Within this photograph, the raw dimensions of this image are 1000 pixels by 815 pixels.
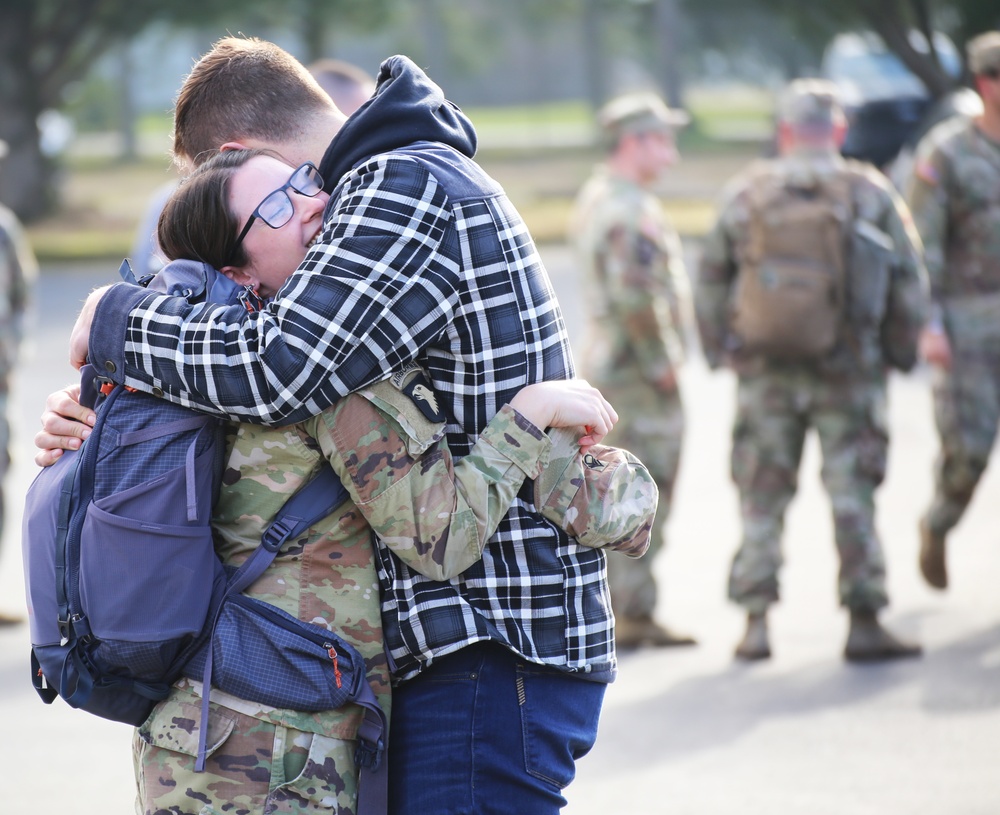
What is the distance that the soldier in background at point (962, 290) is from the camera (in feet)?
20.0

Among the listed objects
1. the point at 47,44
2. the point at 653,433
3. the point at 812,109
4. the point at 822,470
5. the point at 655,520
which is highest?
the point at 47,44

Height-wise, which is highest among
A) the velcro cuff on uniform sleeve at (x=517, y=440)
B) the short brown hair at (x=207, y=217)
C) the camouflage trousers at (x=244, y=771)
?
the short brown hair at (x=207, y=217)

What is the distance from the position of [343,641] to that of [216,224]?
0.68m

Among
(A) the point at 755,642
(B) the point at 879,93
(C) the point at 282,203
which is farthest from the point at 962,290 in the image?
(B) the point at 879,93

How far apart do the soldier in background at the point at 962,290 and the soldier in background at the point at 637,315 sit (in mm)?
1188

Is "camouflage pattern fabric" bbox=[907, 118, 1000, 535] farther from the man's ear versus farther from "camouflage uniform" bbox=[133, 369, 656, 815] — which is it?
the man's ear

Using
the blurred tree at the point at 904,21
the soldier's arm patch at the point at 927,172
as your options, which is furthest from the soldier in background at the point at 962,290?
the blurred tree at the point at 904,21

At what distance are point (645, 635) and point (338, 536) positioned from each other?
393cm

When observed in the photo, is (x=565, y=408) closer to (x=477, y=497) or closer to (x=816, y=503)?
(x=477, y=497)

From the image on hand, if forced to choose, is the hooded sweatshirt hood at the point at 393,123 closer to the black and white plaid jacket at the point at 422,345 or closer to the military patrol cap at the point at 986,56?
the black and white plaid jacket at the point at 422,345

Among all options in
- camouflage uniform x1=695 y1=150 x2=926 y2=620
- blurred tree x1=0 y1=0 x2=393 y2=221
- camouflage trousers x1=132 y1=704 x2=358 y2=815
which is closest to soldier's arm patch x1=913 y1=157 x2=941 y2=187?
camouflage uniform x1=695 y1=150 x2=926 y2=620

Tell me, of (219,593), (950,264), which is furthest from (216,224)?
(950,264)

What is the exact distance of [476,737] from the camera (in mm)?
2105

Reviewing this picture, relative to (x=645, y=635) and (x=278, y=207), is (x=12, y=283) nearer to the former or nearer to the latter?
(x=645, y=635)
